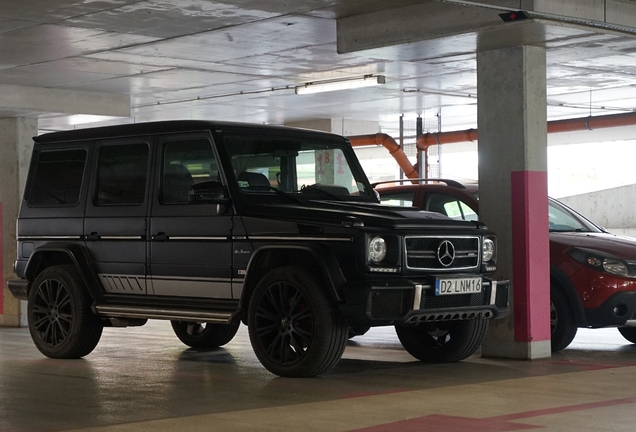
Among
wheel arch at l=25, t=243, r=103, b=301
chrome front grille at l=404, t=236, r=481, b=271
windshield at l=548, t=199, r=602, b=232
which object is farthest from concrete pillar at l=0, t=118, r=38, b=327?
chrome front grille at l=404, t=236, r=481, b=271

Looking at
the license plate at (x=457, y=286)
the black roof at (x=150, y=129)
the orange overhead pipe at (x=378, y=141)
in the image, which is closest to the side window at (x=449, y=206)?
the black roof at (x=150, y=129)

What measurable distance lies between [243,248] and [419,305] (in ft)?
4.95

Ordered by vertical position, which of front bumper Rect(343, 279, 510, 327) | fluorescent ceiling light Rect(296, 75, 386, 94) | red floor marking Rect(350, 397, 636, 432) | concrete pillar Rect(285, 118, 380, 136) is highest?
fluorescent ceiling light Rect(296, 75, 386, 94)

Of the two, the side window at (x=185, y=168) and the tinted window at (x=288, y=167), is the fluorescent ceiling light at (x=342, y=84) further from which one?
the side window at (x=185, y=168)

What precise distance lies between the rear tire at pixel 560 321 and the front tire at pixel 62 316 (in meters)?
4.35

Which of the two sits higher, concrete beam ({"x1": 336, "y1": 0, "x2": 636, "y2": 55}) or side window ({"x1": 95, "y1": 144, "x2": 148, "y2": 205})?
concrete beam ({"x1": 336, "y1": 0, "x2": 636, "y2": 55})

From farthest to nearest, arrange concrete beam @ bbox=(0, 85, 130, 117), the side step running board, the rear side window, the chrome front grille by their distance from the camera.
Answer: concrete beam @ bbox=(0, 85, 130, 117) < the rear side window < the side step running board < the chrome front grille

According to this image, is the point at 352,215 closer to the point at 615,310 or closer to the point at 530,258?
the point at 530,258

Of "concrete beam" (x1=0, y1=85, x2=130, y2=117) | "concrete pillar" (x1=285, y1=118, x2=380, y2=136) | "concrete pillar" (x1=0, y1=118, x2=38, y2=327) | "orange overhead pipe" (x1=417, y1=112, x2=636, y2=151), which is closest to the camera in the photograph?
"concrete beam" (x1=0, y1=85, x2=130, y2=117)

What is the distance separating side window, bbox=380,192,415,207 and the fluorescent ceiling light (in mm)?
2563

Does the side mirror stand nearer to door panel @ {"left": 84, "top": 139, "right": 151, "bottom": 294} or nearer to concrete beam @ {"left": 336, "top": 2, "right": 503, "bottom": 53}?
door panel @ {"left": 84, "top": 139, "right": 151, "bottom": 294}

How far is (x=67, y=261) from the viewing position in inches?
411

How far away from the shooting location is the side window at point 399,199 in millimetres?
11953

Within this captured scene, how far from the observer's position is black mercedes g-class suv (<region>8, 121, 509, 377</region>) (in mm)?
8266
